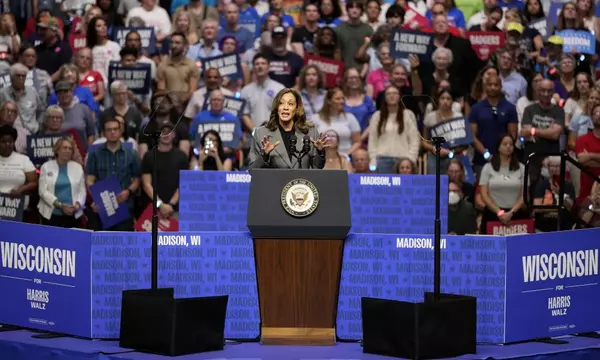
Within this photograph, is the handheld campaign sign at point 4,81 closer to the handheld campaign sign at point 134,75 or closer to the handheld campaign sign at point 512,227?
the handheld campaign sign at point 134,75

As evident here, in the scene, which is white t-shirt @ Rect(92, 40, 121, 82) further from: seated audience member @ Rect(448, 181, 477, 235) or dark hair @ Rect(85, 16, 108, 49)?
seated audience member @ Rect(448, 181, 477, 235)

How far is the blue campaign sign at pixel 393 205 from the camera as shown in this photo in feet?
43.9

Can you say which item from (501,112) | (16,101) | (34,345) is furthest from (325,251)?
(16,101)

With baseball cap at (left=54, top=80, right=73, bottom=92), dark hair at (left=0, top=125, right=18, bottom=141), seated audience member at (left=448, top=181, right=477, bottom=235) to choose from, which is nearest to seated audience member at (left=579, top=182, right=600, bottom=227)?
seated audience member at (left=448, top=181, right=477, bottom=235)

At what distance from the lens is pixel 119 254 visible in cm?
1135

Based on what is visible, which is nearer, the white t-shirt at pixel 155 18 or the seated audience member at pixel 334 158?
the seated audience member at pixel 334 158

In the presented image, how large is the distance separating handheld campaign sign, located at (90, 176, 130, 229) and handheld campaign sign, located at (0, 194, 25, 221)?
782 millimetres

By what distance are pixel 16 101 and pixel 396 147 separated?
463 centimetres

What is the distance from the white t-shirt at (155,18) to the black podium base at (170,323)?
28.3ft

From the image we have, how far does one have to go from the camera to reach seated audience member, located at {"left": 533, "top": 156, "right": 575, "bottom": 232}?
15.5 metres

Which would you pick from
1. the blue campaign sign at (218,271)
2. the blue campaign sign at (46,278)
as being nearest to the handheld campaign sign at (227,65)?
the blue campaign sign at (46,278)

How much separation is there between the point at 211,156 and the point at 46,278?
4526mm

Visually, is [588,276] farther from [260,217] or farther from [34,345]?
[34,345]

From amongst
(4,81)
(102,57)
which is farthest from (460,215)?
(4,81)
